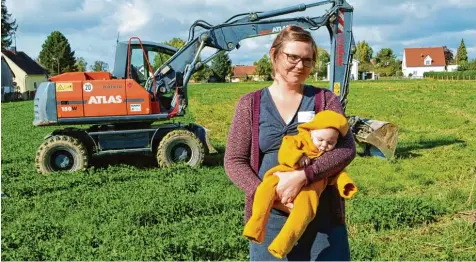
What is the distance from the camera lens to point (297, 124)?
2885 mm

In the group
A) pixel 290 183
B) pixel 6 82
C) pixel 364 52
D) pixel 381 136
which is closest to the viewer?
pixel 290 183

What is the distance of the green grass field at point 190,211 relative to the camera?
556 centimetres

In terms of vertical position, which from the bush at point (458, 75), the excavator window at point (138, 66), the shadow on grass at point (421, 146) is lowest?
the shadow on grass at point (421, 146)

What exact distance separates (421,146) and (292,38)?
11618 millimetres

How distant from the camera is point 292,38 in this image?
2838 mm

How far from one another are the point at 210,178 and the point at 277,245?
6846mm

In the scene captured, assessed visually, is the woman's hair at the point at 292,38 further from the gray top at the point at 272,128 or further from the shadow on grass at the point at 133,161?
the shadow on grass at the point at 133,161

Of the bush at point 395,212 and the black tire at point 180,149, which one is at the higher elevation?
the black tire at point 180,149

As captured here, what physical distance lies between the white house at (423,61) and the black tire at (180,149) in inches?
4317

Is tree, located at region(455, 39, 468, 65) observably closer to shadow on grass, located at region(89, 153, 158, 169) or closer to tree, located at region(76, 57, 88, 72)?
tree, located at region(76, 57, 88, 72)

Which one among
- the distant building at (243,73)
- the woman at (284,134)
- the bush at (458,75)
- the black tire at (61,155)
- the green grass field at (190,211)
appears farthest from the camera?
the distant building at (243,73)

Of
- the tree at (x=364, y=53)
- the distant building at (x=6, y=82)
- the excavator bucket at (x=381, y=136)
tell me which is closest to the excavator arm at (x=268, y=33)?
the excavator bucket at (x=381, y=136)

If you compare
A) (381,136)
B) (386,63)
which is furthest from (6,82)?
(386,63)

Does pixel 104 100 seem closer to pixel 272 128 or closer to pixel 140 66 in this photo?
pixel 140 66
